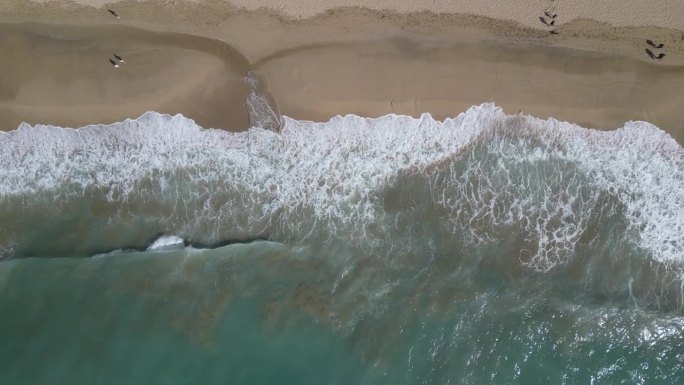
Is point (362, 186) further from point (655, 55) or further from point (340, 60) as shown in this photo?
point (655, 55)

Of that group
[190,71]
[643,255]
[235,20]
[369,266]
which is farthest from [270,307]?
[643,255]

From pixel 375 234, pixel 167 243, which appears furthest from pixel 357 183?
pixel 167 243

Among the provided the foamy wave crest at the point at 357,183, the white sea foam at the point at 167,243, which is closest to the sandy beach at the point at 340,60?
the foamy wave crest at the point at 357,183

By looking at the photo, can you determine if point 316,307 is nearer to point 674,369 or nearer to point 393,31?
point 393,31

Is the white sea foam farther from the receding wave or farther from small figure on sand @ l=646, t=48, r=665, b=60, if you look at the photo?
small figure on sand @ l=646, t=48, r=665, b=60

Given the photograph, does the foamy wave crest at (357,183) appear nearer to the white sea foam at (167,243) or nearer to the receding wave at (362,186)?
the receding wave at (362,186)

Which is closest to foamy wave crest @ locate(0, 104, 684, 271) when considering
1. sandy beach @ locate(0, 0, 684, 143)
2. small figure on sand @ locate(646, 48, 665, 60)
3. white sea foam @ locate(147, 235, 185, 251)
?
white sea foam @ locate(147, 235, 185, 251)
